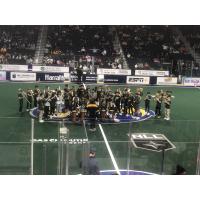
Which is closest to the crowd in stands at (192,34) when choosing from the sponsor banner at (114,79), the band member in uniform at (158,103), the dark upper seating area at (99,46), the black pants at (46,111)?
the dark upper seating area at (99,46)

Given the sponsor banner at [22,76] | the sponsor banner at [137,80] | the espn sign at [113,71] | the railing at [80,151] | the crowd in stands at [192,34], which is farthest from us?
the crowd in stands at [192,34]

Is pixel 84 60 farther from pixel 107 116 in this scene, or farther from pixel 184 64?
pixel 107 116

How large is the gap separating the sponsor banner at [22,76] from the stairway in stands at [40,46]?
1534mm

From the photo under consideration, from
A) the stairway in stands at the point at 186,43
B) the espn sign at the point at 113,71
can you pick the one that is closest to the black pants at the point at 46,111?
the espn sign at the point at 113,71

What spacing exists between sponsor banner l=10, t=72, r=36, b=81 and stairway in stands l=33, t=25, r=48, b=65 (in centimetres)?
153

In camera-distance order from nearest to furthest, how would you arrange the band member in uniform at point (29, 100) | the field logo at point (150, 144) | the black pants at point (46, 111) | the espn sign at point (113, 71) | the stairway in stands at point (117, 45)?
the field logo at point (150, 144), the black pants at point (46, 111), the band member in uniform at point (29, 100), the espn sign at point (113, 71), the stairway in stands at point (117, 45)

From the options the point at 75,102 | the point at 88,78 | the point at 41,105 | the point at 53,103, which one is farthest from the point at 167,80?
the point at 41,105

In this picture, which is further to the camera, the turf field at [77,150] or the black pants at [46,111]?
the black pants at [46,111]

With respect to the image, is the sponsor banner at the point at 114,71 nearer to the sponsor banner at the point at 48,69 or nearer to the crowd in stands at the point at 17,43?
the sponsor banner at the point at 48,69

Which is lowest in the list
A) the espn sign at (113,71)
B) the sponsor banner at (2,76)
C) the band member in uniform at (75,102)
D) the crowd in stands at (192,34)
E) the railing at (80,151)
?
the railing at (80,151)

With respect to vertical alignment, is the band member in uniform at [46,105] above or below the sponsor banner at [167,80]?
below

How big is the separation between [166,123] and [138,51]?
67.8ft

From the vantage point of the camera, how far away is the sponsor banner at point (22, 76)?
2572cm

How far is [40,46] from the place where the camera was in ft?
97.0
